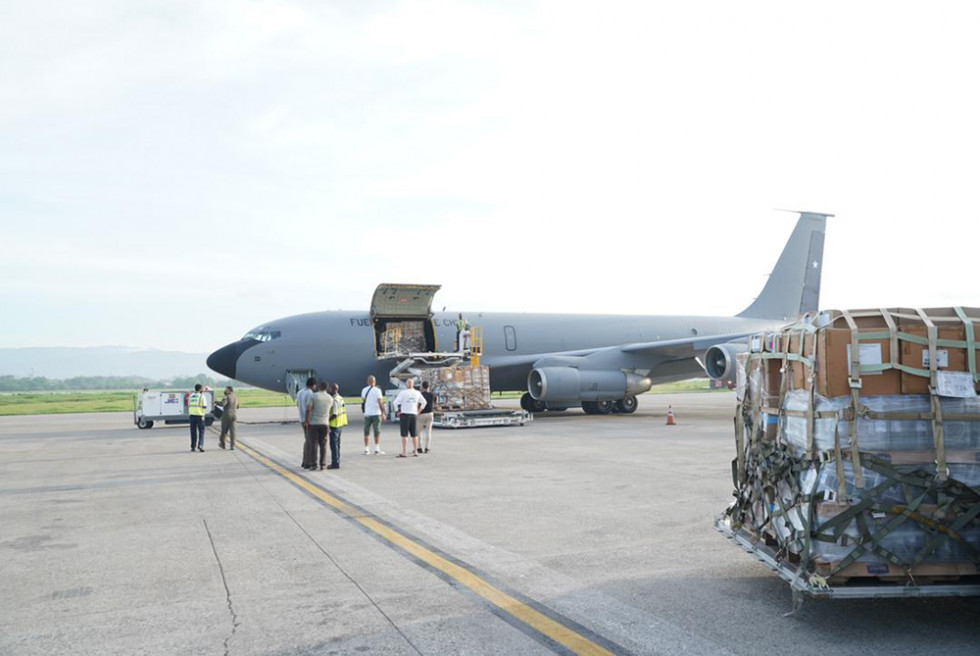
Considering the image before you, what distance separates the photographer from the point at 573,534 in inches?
302

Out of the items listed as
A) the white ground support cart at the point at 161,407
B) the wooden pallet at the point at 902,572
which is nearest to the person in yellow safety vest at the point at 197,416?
the white ground support cart at the point at 161,407

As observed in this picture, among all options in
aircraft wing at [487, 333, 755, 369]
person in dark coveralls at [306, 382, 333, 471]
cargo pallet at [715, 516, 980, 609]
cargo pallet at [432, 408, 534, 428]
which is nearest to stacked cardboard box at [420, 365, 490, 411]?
cargo pallet at [432, 408, 534, 428]

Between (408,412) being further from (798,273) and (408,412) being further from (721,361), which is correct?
(798,273)

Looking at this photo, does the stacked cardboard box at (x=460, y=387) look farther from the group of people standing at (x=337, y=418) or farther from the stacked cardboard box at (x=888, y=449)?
the stacked cardboard box at (x=888, y=449)

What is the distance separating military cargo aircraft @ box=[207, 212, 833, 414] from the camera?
947 inches

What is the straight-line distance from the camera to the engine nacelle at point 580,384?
24703 millimetres

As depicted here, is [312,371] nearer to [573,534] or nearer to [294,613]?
[573,534]

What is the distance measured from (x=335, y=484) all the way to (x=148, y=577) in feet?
16.7

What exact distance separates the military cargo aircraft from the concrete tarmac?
37.0ft

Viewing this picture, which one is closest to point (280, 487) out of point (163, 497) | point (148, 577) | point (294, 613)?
point (163, 497)

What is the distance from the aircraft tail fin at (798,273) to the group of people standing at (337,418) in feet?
73.1

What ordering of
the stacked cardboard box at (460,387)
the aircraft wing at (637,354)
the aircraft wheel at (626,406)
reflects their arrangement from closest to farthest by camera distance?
the stacked cardboard box at (460,387), the aircraft wing at (637,354), the aircraft wheel at (626,406)

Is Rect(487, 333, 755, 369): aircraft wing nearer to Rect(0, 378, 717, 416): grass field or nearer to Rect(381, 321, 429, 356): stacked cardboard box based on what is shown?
Rect(381, 321, 429, 356): stacked cardboard box

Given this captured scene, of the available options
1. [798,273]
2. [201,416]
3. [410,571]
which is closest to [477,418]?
[201,416]
